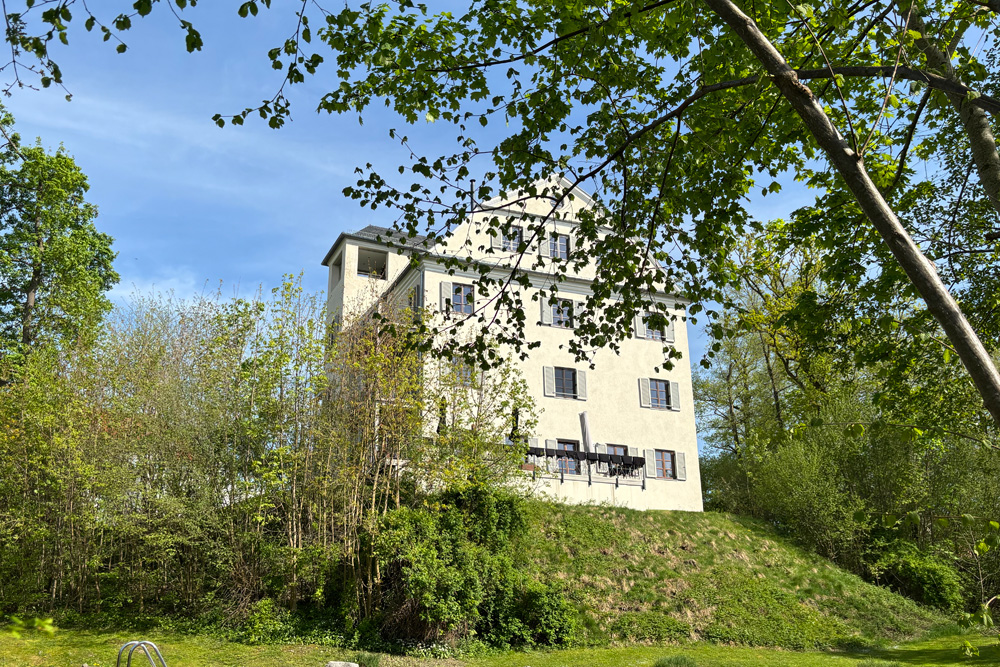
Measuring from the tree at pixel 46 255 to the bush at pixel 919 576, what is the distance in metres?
22.4

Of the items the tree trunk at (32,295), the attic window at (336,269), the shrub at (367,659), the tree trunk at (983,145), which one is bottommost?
the shrub at (367,659)

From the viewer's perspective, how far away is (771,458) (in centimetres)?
2259

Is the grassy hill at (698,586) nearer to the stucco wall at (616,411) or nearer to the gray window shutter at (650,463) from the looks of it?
the stucco wall at (616,411)

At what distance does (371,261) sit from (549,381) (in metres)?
9.52

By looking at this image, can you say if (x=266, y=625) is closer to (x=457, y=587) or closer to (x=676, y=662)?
(x=457, y=587)

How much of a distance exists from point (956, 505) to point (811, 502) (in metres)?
3.83

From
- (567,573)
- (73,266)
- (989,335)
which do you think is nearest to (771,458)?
(567,573)

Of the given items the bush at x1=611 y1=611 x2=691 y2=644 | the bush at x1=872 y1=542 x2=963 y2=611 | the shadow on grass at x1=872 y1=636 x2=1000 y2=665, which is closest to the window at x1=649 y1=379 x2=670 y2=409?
the bush at x1=872 y1=542 x2=963 y2=611

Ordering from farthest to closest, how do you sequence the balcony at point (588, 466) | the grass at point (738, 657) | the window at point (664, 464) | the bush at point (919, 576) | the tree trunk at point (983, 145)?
the window at point (664, 464) < the balcony at point (588, 466) < the bush at point (919, 576) < the grass at point (738, 657) < the tree trunk at point (983, 145)

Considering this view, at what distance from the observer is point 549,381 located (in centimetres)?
2267

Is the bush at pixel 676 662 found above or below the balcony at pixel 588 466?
below

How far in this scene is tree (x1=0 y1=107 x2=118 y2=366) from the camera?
1995cm

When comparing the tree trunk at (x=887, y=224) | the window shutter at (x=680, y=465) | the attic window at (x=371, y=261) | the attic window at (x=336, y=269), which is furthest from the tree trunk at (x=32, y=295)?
the tree trunk at (x=887, y=224)

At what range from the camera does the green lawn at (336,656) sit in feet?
42.2
